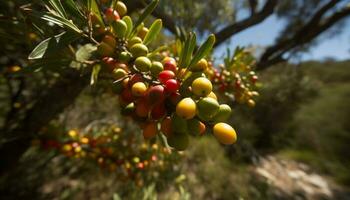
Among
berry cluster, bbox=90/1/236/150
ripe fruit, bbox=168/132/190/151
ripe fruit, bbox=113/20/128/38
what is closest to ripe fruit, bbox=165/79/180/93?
berry cluster, bbox=90/1/236/150

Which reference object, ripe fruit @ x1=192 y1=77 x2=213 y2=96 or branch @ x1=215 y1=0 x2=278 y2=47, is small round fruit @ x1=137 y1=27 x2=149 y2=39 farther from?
branch @ x1=215 y1=0 x2=278 y2=47

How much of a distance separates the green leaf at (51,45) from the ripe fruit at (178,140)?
404 mm

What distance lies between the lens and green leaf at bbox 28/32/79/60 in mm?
595

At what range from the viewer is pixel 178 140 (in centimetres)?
58

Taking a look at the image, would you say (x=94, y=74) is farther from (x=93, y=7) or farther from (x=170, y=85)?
(x=170, y=85)

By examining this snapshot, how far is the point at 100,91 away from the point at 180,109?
1.84 metres

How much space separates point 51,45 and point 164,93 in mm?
350

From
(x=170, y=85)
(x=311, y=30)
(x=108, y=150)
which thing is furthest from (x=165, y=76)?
(x=311, y=30)

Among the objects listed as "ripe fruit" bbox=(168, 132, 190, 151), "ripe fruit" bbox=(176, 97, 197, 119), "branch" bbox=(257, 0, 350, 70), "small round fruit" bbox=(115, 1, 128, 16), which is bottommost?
"ripe fruit" bbox=(168, 132, 190, 151)

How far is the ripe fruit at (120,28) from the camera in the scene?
2.22ft

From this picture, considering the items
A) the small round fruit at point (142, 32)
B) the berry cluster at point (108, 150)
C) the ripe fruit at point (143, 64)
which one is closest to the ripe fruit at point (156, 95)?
the ripe fruit at point (143, 64)

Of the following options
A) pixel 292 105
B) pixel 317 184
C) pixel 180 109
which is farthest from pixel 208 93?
pixel 292 105

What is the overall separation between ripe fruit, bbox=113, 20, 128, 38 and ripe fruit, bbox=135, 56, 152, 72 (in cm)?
12

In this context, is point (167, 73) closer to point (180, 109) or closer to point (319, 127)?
point (180, 109)
